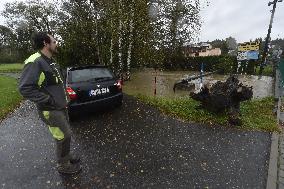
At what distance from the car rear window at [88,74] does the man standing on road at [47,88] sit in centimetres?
349

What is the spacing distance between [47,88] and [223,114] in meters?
5.50

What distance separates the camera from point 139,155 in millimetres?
5957

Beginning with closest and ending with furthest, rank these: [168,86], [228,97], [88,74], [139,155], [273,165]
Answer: [273,165]
[139,155]
[228,97]
[88,74]
[168,86]

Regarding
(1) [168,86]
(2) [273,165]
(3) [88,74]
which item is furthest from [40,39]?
(1) [168,86]

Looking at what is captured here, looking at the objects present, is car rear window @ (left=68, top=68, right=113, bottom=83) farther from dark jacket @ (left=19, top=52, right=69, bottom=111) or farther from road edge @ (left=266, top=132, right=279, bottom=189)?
road edge @ (left=266, top=132, right=279, bottom=189)

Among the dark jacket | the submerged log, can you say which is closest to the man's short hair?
the dark jacket

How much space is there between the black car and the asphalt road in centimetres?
53

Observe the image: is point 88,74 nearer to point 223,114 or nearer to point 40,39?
point 40,39

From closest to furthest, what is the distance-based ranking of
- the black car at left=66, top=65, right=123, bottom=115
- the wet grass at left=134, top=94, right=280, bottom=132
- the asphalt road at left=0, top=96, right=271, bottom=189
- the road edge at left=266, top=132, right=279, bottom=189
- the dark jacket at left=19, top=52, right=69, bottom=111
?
the dark jacket at left=19, top=52, right=69, bottom=111, the road edge at left=266, top=132, right=279, bottom=189, the asphalt road at left=0, top=96, right=271, bottom=189, the wet grass at left=134, top=94, right=280, bottom=132, the black car at left=66, top=65, right=123, bottom=115

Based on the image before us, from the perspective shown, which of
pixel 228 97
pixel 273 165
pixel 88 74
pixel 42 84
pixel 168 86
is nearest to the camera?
pixel 42 84

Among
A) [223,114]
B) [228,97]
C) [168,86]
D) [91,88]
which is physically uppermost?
[91,88]

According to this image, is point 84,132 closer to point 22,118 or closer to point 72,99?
point 72,99

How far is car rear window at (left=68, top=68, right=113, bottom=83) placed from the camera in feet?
27.4

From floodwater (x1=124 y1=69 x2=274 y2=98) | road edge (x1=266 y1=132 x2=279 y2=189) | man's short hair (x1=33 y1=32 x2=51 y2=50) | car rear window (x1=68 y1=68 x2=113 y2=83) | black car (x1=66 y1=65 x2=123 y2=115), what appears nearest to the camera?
man's short hair (x1=33 y1=32 x2=51 y2=50)
